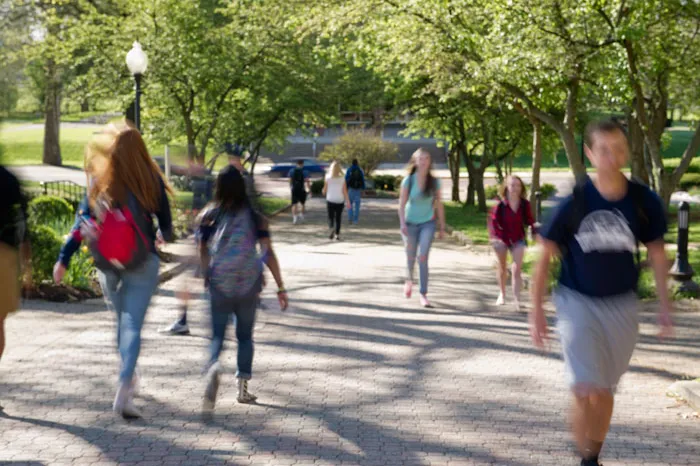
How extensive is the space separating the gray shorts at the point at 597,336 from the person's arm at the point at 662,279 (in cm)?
23

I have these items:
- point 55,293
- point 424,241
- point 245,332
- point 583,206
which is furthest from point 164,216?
point 55,293

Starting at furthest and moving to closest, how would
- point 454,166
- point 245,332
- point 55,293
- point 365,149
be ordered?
1. point 365,149
2. point 454,166
3. point 55,293
4. point 245,332

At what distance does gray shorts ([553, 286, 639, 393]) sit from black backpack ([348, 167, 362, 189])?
20558 mm

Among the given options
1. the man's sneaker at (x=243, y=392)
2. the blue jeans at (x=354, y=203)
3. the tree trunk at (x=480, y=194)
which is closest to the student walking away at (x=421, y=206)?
the man's sneaker at (x=243, y=392)

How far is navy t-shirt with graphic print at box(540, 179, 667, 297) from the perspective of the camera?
4656mm

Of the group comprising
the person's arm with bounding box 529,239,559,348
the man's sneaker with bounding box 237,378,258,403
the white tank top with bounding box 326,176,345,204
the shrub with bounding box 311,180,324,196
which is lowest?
the shrub with bounding box 311,180,324,196

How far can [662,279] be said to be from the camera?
4.95m

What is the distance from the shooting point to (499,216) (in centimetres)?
1141

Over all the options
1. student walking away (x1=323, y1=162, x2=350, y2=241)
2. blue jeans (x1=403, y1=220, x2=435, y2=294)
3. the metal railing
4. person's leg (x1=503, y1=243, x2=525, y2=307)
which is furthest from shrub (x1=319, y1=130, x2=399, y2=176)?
person's leg (x1=503, y1=243, x2=525, y2=307)

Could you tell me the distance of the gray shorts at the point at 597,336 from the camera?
4.72 m

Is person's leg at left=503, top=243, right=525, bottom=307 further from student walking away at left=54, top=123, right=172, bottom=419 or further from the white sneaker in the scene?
the white sneaker

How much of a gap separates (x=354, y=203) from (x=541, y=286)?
22478 mm

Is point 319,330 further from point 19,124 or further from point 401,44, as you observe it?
point 19,124

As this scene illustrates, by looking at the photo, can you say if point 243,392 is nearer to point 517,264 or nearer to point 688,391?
point 688,391
